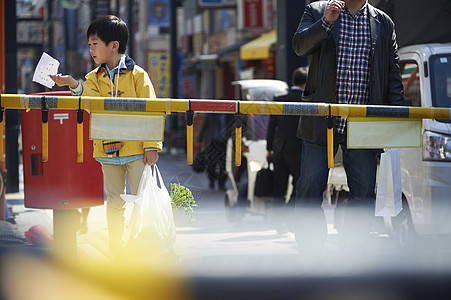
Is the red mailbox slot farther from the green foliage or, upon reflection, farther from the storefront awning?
the storefront awning

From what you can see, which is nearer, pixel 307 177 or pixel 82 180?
pixel 307 177

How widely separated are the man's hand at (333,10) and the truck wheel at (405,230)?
95.0 inches

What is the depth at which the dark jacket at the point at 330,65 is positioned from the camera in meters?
5.30

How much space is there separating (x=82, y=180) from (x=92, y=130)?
178 cm

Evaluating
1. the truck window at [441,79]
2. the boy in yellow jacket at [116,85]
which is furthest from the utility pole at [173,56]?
the boy in yellow jacket at [116,85]

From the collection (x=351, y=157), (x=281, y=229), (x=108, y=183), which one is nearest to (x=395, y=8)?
(x=281, y=229)

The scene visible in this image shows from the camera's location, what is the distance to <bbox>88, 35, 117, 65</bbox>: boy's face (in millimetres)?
5242

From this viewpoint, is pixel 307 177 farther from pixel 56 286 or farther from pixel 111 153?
pixel 56 286

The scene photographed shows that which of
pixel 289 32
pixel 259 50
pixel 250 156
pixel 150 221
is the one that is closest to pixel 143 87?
pixel 150 221

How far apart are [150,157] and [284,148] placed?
3932 millimetres

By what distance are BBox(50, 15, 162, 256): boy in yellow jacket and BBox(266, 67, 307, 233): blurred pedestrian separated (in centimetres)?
356

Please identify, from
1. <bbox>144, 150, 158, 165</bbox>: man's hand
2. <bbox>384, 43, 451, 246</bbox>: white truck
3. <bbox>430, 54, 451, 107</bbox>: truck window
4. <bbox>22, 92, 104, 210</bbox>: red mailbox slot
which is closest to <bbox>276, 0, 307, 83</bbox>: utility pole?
<bbox>384, 43, 451, 246</bbox>: white truck

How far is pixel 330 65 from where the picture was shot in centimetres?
539

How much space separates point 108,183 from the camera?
5391 mm
